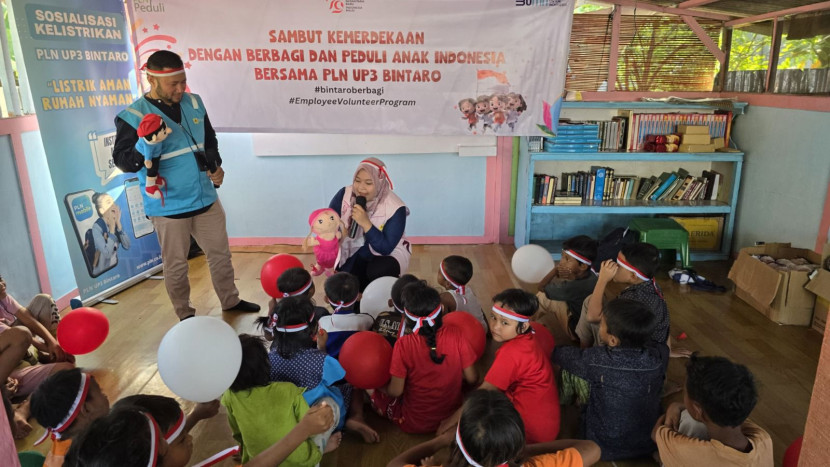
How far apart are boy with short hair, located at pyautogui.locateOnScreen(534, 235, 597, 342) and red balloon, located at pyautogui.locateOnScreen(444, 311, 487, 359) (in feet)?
2.27

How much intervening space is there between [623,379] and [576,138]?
2.53 metres

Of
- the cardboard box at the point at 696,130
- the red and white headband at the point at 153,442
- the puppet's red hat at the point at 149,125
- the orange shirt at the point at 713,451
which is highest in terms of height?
the puppet's red hat at the point at 149,125

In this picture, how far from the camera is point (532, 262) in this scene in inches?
124

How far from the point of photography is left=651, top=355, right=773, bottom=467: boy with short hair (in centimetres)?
156

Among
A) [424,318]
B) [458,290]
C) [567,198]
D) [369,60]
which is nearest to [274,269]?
[458,290]

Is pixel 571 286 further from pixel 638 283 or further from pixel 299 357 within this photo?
pixel 299 357

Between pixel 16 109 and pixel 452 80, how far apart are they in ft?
9.09

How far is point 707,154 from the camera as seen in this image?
409cm

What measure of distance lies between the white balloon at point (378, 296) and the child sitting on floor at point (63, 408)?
1.35 meters

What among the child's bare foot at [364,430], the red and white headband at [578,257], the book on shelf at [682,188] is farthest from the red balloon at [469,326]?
the book on shelf at [682,188]

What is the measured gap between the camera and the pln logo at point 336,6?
3760 millimetres

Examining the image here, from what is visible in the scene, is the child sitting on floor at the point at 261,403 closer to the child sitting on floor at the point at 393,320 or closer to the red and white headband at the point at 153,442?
the red and white headband at the point at 153,442

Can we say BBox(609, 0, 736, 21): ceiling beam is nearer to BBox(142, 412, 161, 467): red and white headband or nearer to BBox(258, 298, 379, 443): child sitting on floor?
BBox(258, 298, 379, 443): child sitting on floor

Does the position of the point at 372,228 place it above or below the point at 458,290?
above
